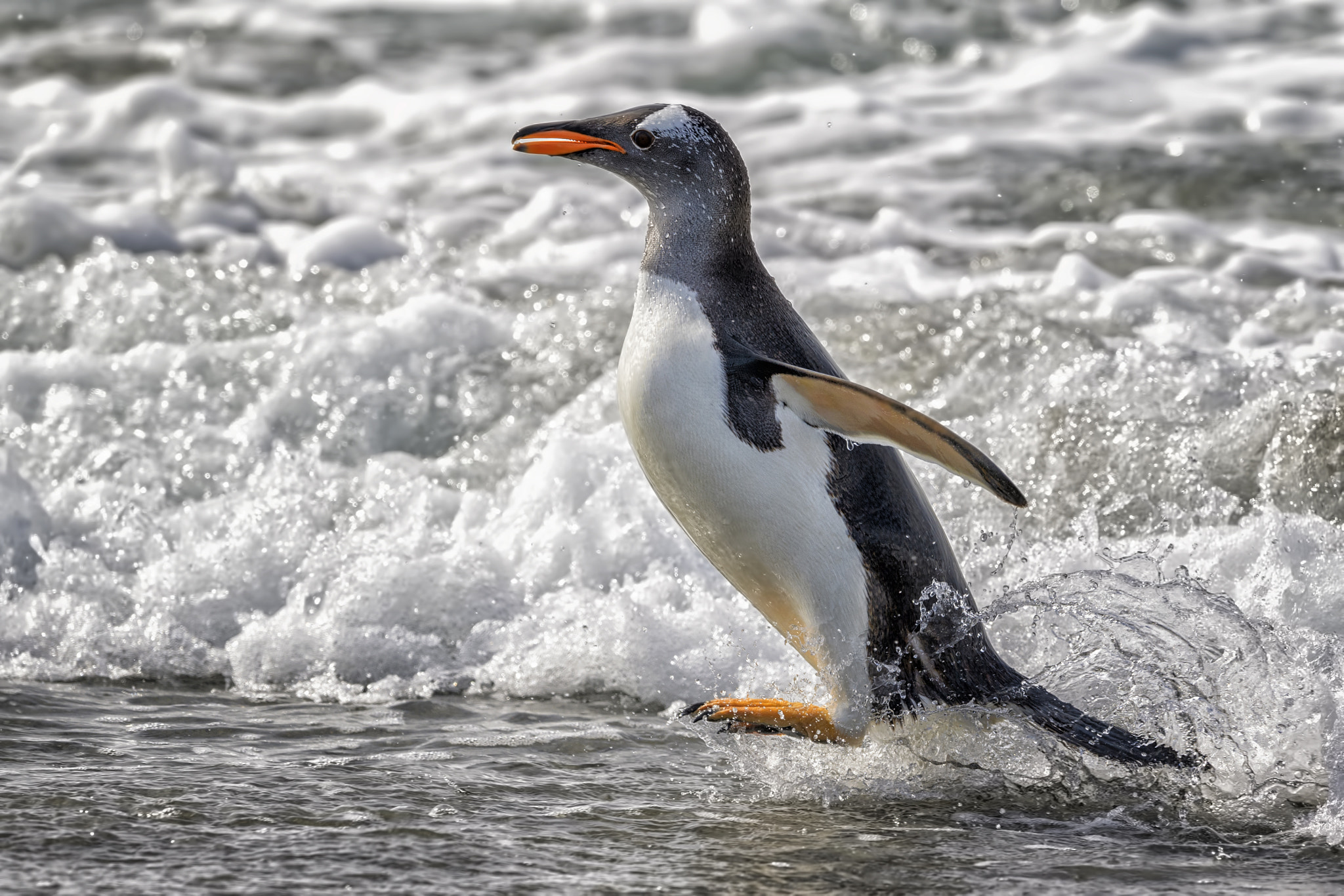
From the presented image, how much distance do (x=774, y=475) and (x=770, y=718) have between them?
0.50m

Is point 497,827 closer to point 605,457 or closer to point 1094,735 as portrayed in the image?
point 1094,735

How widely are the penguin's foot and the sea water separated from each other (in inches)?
4.6

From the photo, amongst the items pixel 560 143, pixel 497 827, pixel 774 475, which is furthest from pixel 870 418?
pixel 497 827

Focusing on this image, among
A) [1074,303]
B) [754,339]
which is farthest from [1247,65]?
[754,339]

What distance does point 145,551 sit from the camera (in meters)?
4.73

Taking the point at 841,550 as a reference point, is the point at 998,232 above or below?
above

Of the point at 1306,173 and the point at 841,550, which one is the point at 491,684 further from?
the point at 1306,173

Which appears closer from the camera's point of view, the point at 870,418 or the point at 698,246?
the point at 870,418

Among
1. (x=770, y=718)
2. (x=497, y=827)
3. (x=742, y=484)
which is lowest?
(x=497, y=827)

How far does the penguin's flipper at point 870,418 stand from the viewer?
2938mm

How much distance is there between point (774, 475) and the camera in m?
3.25

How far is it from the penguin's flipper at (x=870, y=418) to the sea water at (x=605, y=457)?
20.9 inches

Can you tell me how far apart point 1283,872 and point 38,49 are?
33.2 ft

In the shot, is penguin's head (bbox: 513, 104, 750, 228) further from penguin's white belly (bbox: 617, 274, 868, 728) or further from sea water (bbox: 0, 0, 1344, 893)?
sea water (bbox: 0, 0, 1344, 893)
